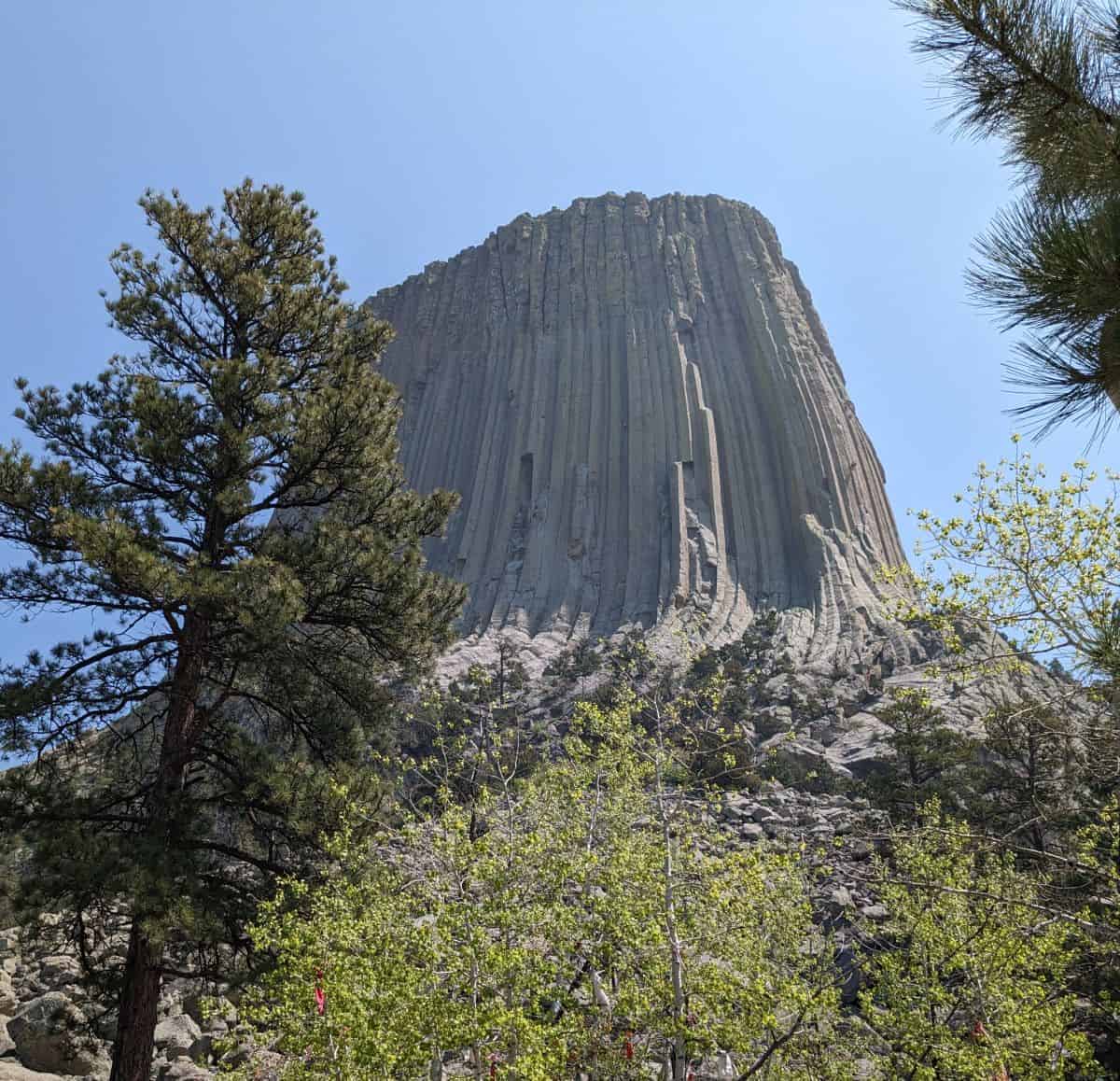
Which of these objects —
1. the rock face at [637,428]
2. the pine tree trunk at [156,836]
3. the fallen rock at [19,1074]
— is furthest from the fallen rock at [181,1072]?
the rock face at [637,428]

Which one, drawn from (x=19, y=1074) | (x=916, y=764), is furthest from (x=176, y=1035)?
(x=916, y=764)

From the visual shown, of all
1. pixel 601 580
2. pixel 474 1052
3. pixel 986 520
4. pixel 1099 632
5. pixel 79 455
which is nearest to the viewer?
pixel 1099 632

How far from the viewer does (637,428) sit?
4947 cm

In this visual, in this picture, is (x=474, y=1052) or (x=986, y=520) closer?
(x=474, y=1052)

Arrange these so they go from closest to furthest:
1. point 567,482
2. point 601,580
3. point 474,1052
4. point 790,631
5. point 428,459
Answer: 1. point 474,1052
2. point 790,631
3. point 601,580
4. point 567,482
5. point 428,459

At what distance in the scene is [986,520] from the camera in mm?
7750

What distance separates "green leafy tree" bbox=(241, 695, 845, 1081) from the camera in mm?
6766

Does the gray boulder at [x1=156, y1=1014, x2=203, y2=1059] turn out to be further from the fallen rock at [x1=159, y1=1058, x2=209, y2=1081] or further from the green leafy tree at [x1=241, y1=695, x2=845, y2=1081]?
the green leafy tree at [x1=241, y1=695, x2=845, y2=1081]

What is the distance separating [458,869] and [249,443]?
229 inches

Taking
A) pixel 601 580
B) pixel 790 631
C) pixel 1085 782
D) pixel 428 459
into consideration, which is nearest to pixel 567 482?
pixel 601 580

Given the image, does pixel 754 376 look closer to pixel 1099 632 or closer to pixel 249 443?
pixel 249 443

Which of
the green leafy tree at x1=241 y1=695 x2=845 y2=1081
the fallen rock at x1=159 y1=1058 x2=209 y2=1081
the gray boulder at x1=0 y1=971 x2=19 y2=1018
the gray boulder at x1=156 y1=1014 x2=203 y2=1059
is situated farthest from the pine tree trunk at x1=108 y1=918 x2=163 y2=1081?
the gray boulder at x1=0 y1=971 x2=19 y2=1018

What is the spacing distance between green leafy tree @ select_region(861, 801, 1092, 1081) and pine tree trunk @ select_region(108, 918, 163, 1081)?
711 centimetres

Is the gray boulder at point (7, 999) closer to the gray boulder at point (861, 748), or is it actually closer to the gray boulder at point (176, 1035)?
the gray boulder at point (176, 1035)
